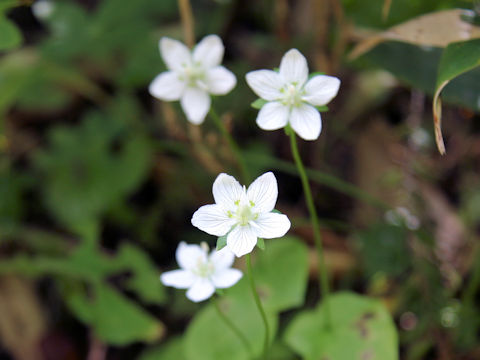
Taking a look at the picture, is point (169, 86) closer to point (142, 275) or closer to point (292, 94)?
point (292, 94)

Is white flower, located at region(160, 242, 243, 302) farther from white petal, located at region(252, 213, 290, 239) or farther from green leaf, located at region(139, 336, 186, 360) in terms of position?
green leaf, located at region(139, 336, 186, 360)

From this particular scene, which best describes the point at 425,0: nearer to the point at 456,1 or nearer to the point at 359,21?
the point at 456,1

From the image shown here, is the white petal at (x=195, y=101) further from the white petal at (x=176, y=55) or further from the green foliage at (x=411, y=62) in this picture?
the green foliage at (x=411, y=62)

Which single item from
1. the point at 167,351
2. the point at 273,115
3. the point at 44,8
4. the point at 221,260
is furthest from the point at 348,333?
the point at 44,8

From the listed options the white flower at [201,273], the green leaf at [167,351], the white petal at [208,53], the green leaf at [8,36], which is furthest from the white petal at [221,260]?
the green leaf at [8,36]

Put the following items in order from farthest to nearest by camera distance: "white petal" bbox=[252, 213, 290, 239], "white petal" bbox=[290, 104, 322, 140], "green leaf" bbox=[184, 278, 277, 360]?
1. "green leaf" bbox=[184, 278, 277, 360]
2. "white petal" bbox=[290, 104, 322, 140]
3. "white petal" bbox=[252, 213, 290, 239]

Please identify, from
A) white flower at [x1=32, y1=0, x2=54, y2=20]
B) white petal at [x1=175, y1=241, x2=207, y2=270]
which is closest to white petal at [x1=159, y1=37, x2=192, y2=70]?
white petal at [x1=175, y1=241, x2=207, y2=270]

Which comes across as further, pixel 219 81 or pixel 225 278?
pixel 219 81
